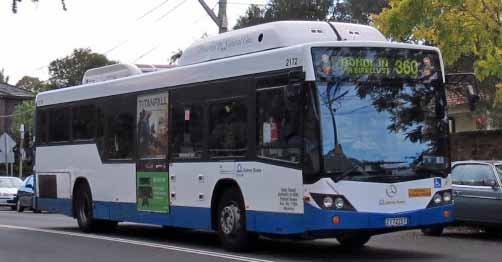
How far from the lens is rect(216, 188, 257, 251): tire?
12422 mm

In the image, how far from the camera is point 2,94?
2953 inches

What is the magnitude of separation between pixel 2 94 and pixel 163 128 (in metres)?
64.3

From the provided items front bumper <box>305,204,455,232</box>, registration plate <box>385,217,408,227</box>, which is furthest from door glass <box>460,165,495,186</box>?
registration plate <box>385,217,408,227</box>

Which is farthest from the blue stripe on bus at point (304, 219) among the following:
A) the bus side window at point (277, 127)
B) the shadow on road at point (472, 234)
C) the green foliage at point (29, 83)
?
the green foliage at point (29, 83)

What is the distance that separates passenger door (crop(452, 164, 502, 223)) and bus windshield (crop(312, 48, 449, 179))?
331 cm

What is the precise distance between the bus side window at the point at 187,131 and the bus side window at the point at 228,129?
334mm

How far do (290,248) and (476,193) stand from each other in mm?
3946

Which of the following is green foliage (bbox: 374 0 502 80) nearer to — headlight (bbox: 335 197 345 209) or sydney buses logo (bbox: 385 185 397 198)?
sydney buses logo (bbox: 385 185 397 198)

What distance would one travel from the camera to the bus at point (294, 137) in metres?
11.0

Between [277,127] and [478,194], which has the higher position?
[277,127]

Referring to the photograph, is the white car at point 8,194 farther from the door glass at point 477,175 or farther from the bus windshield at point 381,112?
the bus windshield at point 381,112

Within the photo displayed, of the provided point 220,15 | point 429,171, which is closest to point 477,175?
point 429,171

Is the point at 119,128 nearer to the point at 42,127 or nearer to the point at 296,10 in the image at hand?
the point at 42,127

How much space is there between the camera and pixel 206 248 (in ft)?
44.3
